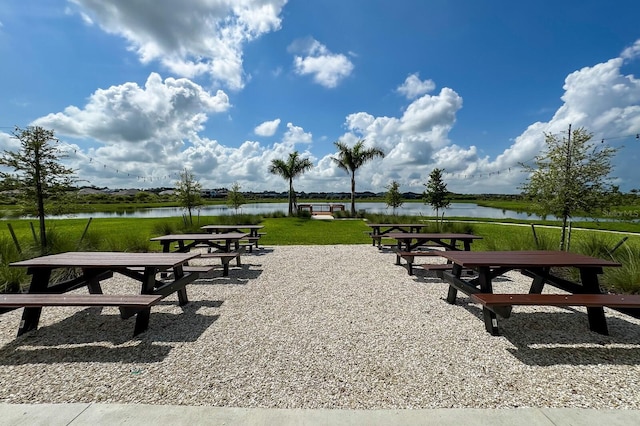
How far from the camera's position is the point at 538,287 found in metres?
4.34

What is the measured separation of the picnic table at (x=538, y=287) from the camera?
3.18 m

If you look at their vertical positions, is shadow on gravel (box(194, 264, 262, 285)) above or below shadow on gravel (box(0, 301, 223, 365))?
below

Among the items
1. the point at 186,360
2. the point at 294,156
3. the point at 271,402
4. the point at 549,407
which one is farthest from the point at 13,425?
the point at 294,156

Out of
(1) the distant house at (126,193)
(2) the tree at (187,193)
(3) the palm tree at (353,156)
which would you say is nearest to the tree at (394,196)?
(3) the palm tree at (353,156)

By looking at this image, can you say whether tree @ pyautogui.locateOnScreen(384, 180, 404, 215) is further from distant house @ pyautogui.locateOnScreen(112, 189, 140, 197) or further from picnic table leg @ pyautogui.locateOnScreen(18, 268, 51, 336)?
distant house @ pyautogui.locateOnScreen(112, 189, 140, 197)

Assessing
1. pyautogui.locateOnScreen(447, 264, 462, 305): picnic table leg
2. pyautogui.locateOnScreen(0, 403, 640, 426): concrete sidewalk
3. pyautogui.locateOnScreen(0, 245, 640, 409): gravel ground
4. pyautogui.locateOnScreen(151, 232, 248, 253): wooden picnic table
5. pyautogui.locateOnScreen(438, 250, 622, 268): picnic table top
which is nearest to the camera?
pyautogui.locateOnScreen(0, 403, 640, 426): concrete sidewalk

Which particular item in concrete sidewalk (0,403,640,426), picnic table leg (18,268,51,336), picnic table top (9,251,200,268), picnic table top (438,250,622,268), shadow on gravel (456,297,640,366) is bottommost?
shadow on gravel (456,297,640,366)

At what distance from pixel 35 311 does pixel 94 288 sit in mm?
890

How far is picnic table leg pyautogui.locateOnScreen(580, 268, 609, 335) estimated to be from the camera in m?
3.50

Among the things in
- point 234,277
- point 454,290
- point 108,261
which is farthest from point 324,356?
point 234,277

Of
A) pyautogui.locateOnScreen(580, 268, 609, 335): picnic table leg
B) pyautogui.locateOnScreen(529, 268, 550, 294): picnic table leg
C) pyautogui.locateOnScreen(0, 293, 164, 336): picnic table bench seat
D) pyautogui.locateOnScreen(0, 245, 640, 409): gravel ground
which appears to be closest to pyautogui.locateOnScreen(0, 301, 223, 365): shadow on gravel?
pyautogui.locateOnScreen(0, 245, 640, 409): gravel ground

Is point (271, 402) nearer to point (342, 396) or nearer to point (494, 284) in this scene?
point (342, 396)

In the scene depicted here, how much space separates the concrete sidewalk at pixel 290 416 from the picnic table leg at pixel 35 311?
1820 millimetres

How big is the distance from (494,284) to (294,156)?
23.7m
